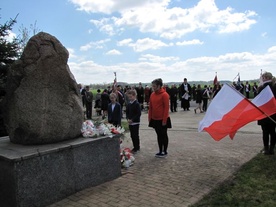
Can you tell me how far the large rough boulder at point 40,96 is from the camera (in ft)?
16.6

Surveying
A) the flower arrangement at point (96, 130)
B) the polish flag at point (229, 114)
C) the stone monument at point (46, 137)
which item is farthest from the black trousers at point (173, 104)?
the stone monument at point (46, 137)

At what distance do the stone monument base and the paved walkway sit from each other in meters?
0.19

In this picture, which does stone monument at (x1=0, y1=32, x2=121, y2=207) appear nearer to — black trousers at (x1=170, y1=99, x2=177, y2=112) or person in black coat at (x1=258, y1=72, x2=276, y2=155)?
person in black coat at (x1=258, y1=72, x2=276, y2=155)

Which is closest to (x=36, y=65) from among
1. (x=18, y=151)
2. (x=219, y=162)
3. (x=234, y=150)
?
(x=18, y=151)

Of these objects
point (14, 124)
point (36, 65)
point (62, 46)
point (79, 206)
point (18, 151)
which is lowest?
point (79, 206)

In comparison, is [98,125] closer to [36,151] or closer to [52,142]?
[52,142]

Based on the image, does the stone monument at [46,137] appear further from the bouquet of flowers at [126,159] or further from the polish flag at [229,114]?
the polish flag at [229,114]

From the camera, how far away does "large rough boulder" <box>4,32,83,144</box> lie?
16.6ft

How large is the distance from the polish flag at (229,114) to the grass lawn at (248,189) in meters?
0.86

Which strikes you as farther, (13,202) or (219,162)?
(219,162)

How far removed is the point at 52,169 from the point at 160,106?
11.2 ft

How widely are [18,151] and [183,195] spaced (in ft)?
9.07

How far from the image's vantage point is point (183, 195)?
502 centimetres

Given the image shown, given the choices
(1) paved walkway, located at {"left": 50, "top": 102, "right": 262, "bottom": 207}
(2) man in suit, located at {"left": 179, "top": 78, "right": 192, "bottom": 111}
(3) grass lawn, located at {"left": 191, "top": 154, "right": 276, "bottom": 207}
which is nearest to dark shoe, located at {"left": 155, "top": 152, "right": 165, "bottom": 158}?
(1) paved walkway, located at {"left": 50, "top": 102, "right": 262, "bottom": 207}
